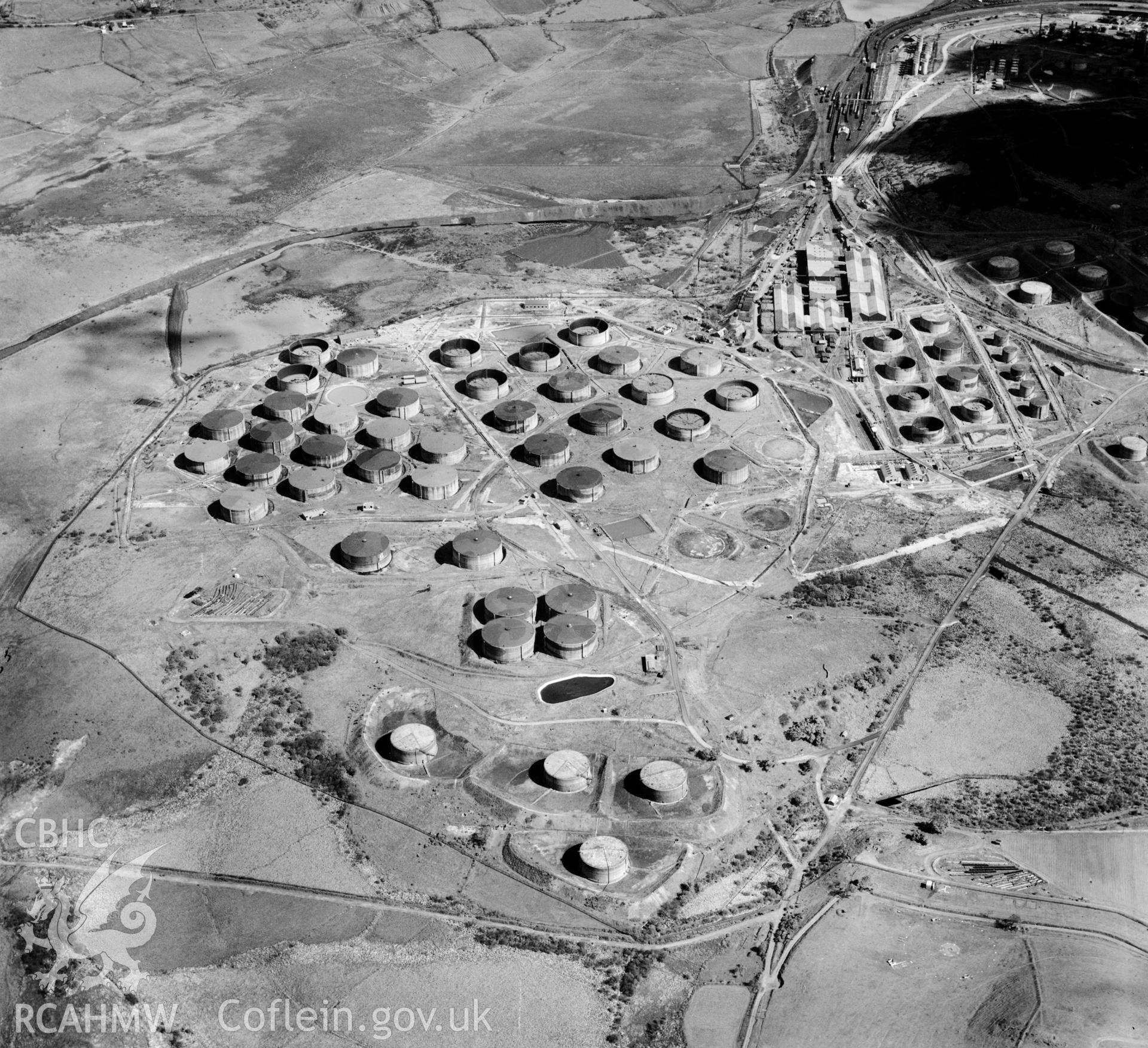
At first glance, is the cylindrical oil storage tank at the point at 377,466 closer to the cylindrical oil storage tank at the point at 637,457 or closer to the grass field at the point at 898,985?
the cylindrical oil storage tank at the point at 637,457

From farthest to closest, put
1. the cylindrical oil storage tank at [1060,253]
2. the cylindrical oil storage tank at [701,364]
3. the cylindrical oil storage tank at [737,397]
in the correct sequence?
the cylindrical oil storage tank at [1060,253]
the cylindrical oil storage tank at [701,364]
the cylindrical oil storage tank at [737,397]

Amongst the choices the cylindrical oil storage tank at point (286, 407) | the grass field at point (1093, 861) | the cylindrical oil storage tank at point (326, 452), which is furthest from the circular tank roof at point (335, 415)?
the grass field at point (1093, 861)

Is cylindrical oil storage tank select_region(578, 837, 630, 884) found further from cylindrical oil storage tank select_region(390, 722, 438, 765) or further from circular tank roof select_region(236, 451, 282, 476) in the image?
circular tank roof select_region(236, 451, 282, 476)

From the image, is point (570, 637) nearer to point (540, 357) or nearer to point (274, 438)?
point (274, 438)

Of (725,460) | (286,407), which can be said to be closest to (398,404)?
(286,407)

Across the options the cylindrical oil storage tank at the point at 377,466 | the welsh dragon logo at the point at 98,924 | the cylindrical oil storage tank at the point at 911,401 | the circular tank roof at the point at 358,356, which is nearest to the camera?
the welsh dragon logo at the point at 98,924

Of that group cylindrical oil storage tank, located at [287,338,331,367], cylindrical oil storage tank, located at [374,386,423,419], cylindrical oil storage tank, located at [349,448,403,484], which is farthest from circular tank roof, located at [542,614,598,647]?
cylindrical oil storage tank, located at [287,338,331,367]

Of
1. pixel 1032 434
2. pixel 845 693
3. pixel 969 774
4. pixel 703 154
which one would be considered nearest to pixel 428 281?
pixel 703 154

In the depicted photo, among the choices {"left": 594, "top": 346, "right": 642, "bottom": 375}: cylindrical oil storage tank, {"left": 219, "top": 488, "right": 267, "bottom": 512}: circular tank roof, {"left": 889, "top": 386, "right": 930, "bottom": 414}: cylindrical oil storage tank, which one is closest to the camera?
{"left": 219, "top": 488, "right": 267, "bottom": 512}: circular tank roof
